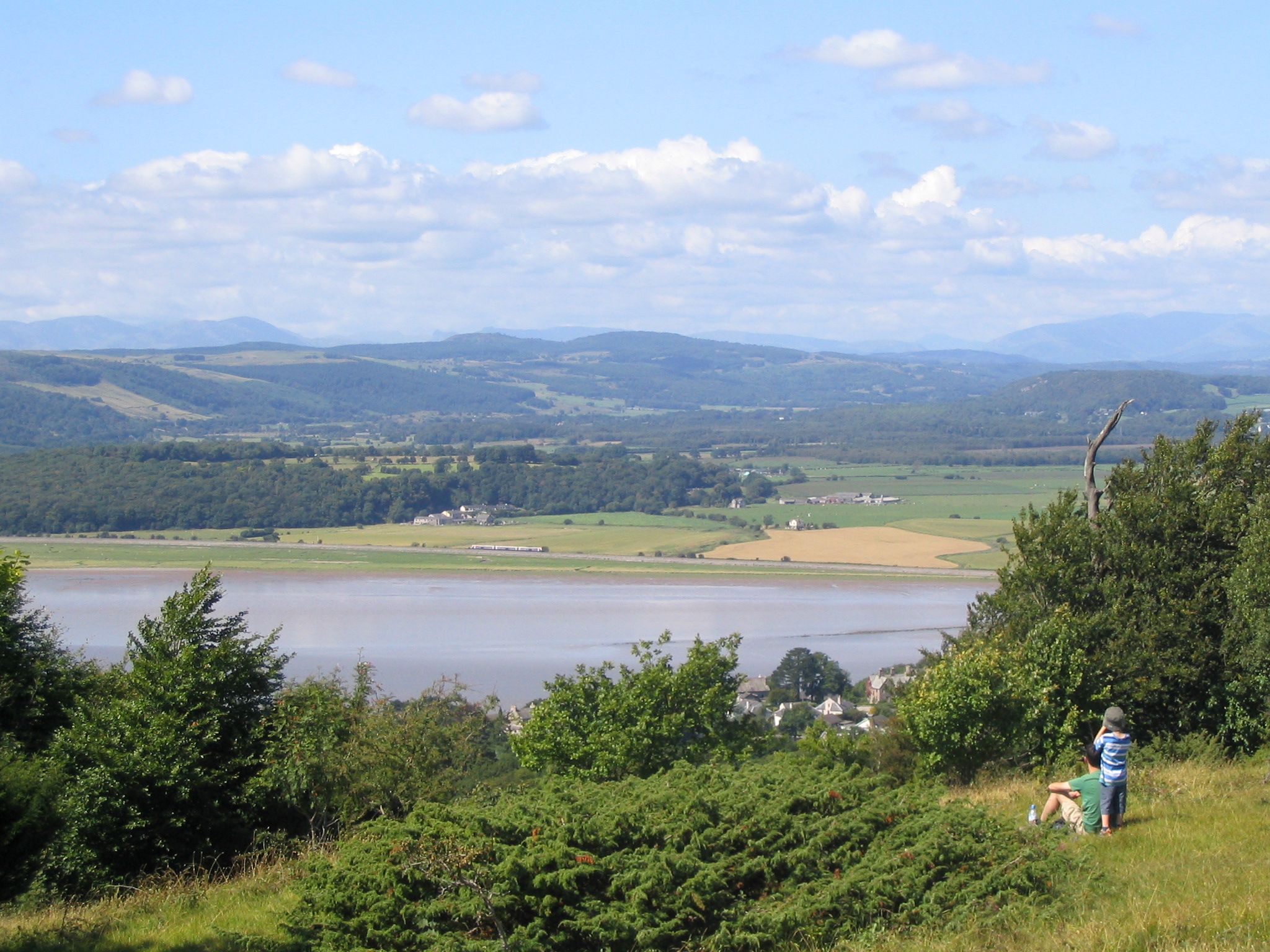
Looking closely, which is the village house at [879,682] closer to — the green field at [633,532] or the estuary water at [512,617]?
the estuary water at [512,617]

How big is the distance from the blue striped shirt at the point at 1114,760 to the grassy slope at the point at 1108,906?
376mm

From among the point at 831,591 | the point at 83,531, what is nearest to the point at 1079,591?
the point at 831,591

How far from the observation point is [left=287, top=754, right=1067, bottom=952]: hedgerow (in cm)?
530

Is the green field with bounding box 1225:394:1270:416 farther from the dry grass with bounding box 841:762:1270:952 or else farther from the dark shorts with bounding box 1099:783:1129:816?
the dark shorts with bounding box 1099:783:1129:816

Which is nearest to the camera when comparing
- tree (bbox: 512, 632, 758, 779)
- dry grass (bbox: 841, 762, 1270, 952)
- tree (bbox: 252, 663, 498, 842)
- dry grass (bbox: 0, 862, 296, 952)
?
dry grass (bbox: 841, 762, 1270, 952)

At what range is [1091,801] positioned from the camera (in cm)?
789

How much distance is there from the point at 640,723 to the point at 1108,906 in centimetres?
767

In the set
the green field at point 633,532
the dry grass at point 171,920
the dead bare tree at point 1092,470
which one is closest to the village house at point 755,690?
the dead bare tree at point 1092,470

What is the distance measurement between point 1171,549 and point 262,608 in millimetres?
35891

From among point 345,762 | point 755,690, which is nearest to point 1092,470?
point 755,690

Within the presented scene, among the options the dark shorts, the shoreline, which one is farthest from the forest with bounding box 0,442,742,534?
the dark shorts

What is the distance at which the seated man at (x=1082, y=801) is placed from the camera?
25.7ft

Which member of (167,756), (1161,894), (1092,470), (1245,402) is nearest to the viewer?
(1161,894)

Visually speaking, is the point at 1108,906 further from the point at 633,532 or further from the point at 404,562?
the point at 633,532
